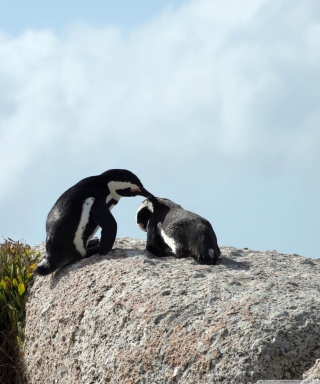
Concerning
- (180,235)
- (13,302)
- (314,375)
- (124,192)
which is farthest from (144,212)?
(314,375)

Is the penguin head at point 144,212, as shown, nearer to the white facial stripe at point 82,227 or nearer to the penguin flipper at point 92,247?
the penguin flipper at point 92,247

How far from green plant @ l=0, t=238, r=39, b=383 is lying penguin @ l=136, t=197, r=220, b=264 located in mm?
1442

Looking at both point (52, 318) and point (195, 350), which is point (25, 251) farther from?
point (195, 350)

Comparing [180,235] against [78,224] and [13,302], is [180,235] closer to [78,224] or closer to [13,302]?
[78,224]

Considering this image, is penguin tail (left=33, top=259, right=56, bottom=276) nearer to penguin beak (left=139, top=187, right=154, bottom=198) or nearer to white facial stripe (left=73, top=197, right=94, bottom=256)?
white facial stripe (left=73, top=197, right=94, bottom=256)

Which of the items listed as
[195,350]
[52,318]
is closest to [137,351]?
[195,350]

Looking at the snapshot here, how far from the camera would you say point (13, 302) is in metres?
8.10

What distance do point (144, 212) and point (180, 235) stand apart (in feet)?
3.75

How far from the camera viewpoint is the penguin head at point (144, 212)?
8664 millimetres

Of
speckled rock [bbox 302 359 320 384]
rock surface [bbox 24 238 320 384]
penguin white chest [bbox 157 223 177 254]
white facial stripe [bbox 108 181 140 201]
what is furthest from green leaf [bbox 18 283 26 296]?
speckled rock [bbox 302 359 320 384]

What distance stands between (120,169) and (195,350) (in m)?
3.32

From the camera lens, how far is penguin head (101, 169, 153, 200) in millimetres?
8375

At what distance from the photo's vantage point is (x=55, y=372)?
695 centimetres

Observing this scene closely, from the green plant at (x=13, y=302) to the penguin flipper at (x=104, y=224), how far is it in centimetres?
104
